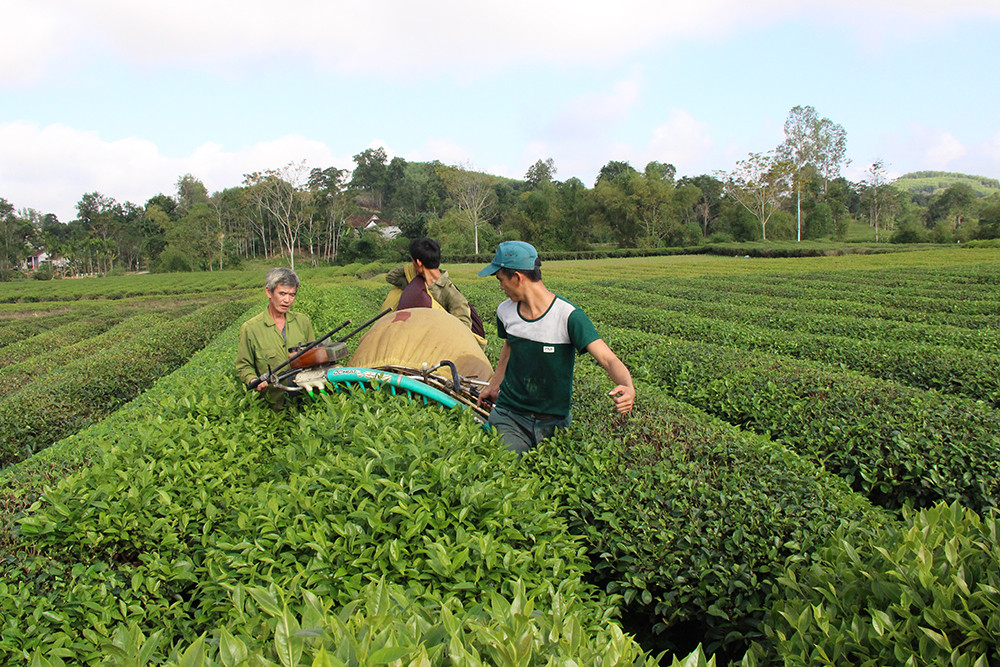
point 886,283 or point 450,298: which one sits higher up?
point 450,298

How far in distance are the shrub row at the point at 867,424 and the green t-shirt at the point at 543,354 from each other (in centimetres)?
229

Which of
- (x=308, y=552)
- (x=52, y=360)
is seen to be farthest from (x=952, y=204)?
(x=308, y=552)

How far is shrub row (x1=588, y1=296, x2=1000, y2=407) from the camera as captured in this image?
732cm

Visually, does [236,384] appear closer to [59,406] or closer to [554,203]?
[59,406]

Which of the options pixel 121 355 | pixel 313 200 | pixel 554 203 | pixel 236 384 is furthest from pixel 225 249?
pixel 236 384

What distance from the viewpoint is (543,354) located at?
147 inches

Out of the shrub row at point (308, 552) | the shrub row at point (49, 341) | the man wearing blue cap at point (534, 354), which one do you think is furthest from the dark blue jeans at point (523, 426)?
the shrub row at point (49, 341)

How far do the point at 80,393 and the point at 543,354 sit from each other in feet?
27.3

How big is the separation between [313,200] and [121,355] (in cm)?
6120

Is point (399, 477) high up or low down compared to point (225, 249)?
down

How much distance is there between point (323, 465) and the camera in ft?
9.86

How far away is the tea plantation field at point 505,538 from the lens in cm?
192

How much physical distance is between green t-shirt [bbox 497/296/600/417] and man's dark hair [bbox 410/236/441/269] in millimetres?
1641

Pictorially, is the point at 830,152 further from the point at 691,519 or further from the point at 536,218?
the point at 691,519
